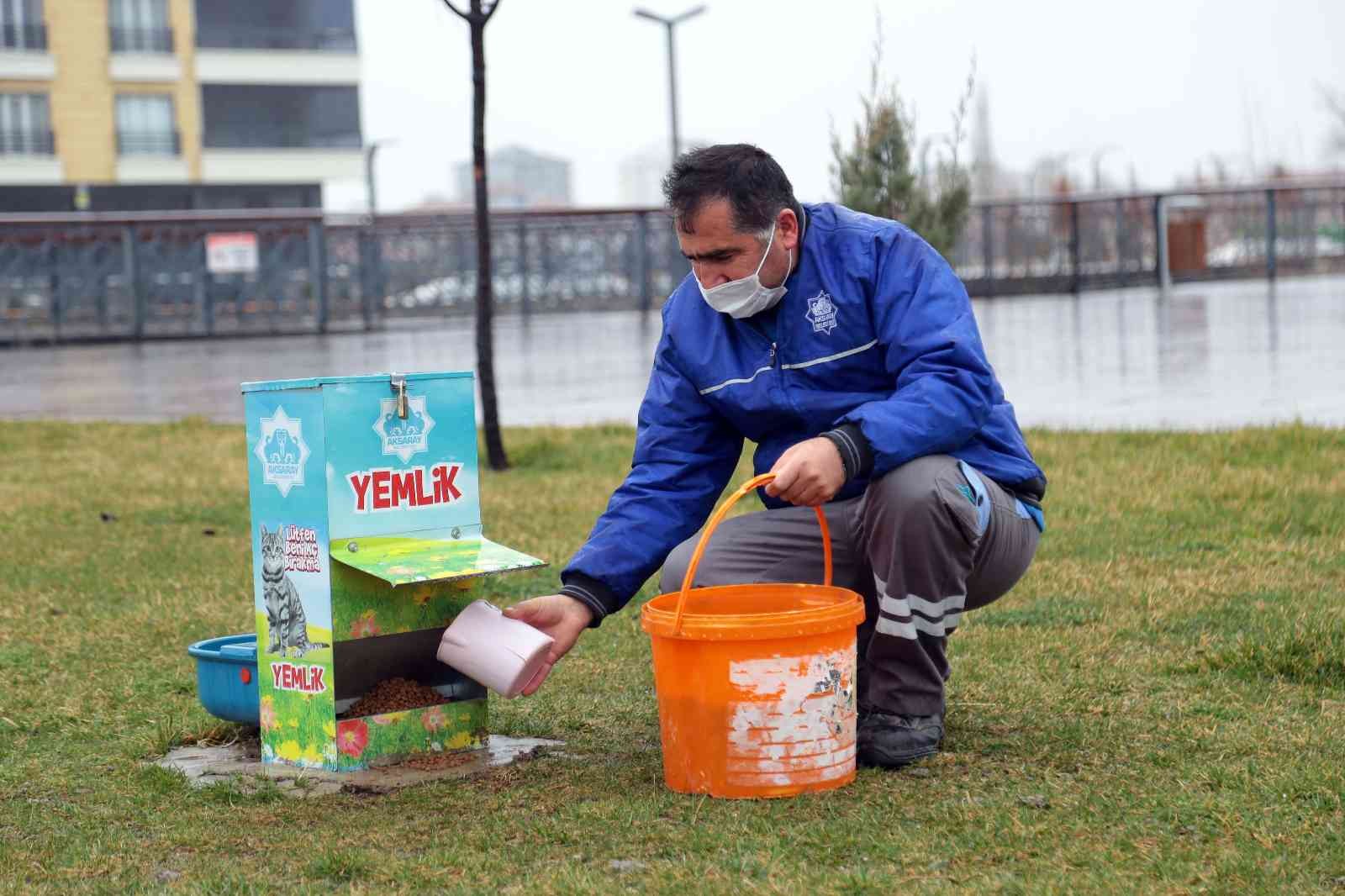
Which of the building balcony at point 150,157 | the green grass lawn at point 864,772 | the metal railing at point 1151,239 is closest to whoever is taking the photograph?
the green grass lawn at point 864,772

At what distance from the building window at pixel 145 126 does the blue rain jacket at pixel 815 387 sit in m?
44.4

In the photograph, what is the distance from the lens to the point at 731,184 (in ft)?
10.7

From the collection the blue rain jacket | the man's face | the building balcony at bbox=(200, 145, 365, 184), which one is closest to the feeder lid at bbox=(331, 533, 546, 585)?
the blue rain jacket

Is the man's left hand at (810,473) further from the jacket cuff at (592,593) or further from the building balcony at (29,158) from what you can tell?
the building balcony at (29,158)

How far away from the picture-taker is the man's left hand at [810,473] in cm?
304

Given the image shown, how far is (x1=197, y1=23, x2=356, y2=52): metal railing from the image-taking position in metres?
45.7

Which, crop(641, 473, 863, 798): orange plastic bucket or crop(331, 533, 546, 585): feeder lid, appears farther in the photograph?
crop(331, 533, 546, 585): feeder lid

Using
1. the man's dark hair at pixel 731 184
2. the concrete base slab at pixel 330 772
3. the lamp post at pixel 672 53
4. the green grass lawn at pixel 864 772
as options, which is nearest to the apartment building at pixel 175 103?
the lamp post at pixel 672 53

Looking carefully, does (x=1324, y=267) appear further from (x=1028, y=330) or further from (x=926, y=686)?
(x=926, y=686)

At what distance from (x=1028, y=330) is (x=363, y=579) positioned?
47.9 ft

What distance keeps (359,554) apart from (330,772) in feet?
1.56

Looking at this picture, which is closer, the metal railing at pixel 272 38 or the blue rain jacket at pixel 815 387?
the blue rain jacket at pixel 815 387

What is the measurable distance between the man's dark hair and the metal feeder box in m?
0.65

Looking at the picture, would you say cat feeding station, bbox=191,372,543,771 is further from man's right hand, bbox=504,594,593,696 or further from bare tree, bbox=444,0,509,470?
bare tree, bbox=444,0,509,470
